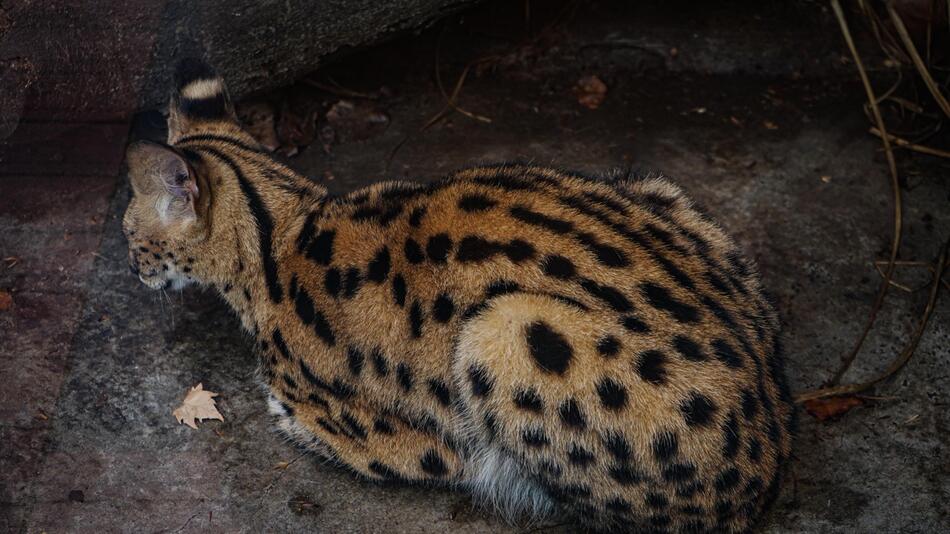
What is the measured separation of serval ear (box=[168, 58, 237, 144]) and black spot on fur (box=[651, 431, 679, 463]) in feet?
8.79

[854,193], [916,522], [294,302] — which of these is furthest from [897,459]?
[294,302]

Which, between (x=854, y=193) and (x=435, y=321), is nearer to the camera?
(x=435, y=321)

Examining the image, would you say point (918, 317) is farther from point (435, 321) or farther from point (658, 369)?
point (435, 321)

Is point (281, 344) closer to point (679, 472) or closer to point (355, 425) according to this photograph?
point (355, 425)

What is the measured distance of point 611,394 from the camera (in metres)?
3.83

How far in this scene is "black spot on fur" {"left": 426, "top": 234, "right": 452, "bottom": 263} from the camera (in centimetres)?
421

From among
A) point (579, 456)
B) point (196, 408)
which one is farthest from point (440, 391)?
point (196, 408)

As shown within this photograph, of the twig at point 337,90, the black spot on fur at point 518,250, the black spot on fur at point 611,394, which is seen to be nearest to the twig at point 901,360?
the black spot on fur at point 611,394

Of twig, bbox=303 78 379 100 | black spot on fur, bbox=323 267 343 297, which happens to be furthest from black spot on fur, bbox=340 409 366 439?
twig, bbox=303 78 379 100

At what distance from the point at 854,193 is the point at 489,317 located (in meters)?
3.18

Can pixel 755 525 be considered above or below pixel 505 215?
below

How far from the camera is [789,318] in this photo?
5.38 meters

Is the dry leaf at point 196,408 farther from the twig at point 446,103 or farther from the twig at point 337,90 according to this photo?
the twig at point 337,90

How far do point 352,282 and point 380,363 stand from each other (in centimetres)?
39
